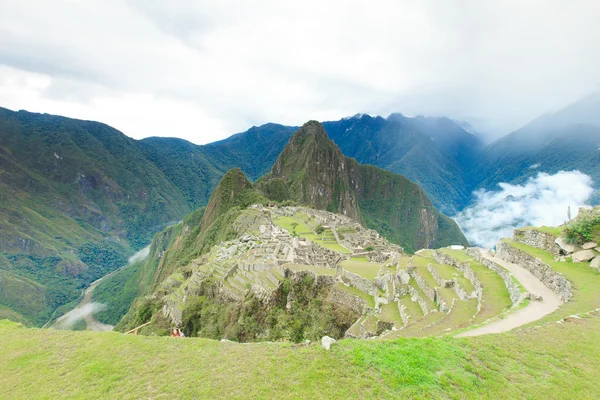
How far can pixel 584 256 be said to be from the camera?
16.5 m

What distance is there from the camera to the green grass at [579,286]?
41.2 feet

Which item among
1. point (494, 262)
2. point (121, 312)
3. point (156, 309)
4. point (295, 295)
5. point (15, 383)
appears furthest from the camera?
point (121, 312)

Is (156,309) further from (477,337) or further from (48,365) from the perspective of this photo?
(477,337)

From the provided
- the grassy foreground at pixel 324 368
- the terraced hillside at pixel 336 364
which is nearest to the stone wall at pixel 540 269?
the terraced hillside at pixel 336 364

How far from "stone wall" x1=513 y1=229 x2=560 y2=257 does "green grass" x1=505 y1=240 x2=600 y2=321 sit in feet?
2.24

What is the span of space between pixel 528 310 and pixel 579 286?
3.12m

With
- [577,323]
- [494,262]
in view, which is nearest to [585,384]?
[577,323]

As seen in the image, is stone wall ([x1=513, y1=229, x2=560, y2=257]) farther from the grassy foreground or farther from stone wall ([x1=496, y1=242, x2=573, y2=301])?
the grassy foreground

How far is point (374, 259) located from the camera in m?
41.9

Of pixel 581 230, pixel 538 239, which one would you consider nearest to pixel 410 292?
pixel 538 239

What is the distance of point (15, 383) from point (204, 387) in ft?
21.9

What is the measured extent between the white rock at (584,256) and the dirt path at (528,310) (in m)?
2.35

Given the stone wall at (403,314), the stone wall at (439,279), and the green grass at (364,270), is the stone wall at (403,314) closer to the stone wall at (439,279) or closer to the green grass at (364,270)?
the stone wall at (439,279)

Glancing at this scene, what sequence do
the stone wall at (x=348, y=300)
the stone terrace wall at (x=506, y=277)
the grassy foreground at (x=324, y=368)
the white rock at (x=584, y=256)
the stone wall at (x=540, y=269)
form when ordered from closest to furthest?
the grassy foreground at (x=324, y=368) < the stone wall at (x=540, y=269) < the stone terrace wall at (x=506, y=277) < the white rock at (x=584, y=256) < the stone wall at (x=348, y=300)
